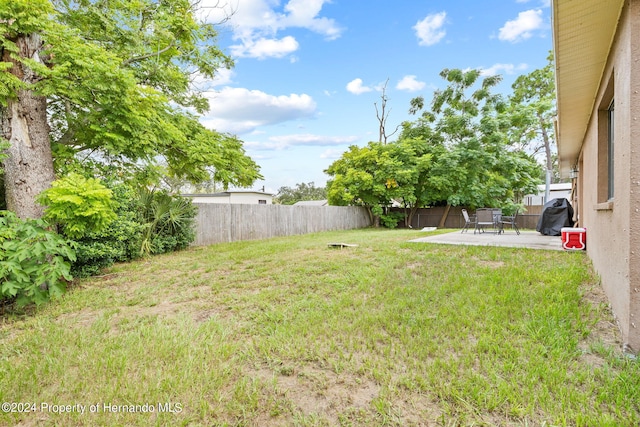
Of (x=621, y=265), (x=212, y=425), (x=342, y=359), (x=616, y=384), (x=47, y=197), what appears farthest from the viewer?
(x=47, y=197)

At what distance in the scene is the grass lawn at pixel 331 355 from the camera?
165 centimetres

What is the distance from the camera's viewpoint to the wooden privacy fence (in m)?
8.94

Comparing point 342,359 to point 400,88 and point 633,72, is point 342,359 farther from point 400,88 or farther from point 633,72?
point 400,88

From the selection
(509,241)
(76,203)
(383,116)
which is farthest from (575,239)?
(383,116)

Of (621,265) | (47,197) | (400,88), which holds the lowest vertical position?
(621,265)

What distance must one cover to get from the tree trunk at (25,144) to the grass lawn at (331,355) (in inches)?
64.0

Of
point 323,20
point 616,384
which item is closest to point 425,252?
point 616,384

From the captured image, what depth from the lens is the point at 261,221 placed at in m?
10.9

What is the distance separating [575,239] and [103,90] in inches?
349

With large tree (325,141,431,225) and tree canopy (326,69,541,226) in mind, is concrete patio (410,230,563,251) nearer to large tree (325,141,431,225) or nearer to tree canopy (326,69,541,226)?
tree canopy (326,69,541,226)

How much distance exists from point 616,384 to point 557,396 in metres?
0.43

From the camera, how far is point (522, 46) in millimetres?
9977

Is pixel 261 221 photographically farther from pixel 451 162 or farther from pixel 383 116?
pixel 383 116

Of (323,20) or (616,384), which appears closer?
(616,384)
